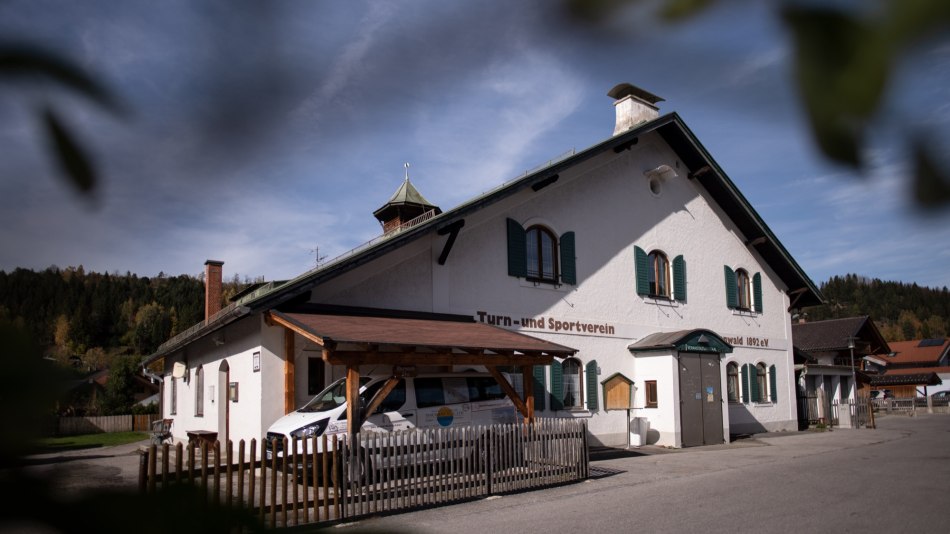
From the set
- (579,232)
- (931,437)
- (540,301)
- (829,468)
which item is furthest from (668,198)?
(931,437)

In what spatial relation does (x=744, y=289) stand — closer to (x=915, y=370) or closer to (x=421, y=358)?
(x=421, y=358)

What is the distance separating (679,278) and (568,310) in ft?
17.2

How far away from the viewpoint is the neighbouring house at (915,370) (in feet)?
210

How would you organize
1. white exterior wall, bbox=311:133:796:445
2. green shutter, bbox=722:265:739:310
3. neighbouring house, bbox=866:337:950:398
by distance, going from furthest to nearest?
1. neighbouring house, bbox=866:337:950:398
2. green shutter, bbox=722:265:739:310
3. white exterior wall, bbox=311:133:796:445

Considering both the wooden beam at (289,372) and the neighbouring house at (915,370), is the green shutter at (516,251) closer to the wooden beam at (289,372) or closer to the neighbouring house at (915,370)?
the wooden beam at (289,372)

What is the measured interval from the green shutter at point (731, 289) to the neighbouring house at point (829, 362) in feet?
12.4

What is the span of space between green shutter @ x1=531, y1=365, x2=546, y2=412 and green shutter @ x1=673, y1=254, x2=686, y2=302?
21.1ft

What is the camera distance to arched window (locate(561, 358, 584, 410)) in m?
19.1

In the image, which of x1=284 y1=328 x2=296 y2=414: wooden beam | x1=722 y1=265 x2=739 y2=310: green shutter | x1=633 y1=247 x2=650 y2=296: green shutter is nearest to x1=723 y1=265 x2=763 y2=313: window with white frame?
x1=722 y1=265 x2=739 y2=310: green shutter

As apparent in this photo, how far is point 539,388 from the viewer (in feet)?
59.9

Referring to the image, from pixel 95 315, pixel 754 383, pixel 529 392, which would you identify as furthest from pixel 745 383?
pixel 95 315

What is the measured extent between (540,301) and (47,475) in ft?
59.7

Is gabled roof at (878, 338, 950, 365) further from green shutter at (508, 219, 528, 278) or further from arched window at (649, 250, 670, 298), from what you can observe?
green shutter at (508, 219, 528, 278)

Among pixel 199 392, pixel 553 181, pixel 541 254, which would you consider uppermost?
pixel 553 181
